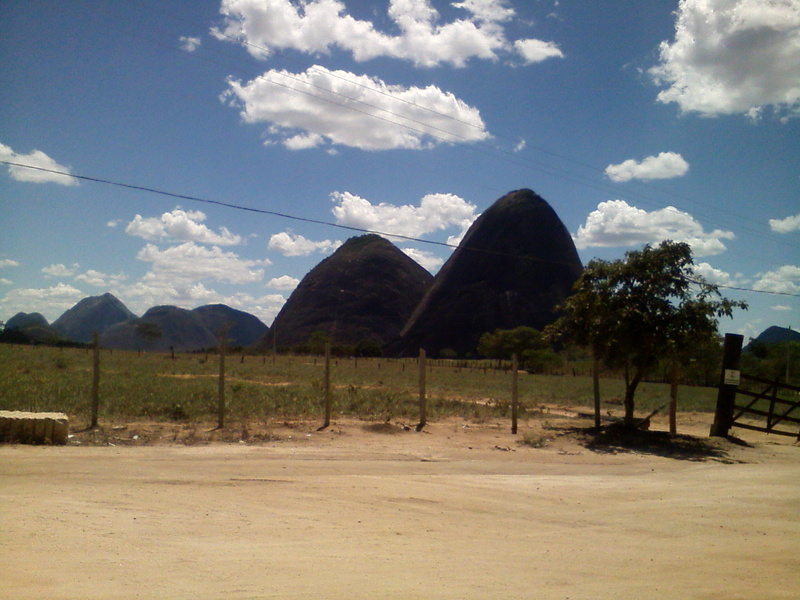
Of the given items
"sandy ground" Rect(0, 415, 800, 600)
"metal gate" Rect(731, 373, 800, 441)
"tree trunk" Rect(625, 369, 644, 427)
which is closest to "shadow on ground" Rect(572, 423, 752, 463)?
"tree trunk" Rect(625, 369, 644, 427)

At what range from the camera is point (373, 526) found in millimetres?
7895

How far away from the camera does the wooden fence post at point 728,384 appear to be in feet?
61.5

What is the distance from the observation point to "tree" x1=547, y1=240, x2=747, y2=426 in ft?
56.8

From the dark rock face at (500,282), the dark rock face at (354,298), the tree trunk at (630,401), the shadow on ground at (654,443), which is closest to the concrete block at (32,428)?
the shadow on ground at (654,443)

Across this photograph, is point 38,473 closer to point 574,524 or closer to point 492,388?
point 574,524

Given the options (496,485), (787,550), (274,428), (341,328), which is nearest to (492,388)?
(274,428)

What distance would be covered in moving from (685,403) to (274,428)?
89.5 feet

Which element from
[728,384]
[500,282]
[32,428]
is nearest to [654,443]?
[728,384]

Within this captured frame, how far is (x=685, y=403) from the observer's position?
35.2 m

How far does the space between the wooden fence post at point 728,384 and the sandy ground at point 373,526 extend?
5.59 metres

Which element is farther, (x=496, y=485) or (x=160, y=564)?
(x=496, y=485)

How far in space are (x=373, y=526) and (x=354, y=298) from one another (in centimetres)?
15805

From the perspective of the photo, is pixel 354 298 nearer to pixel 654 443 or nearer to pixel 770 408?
pixel 770 408

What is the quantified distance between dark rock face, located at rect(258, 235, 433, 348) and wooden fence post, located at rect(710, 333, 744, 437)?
131375mm
